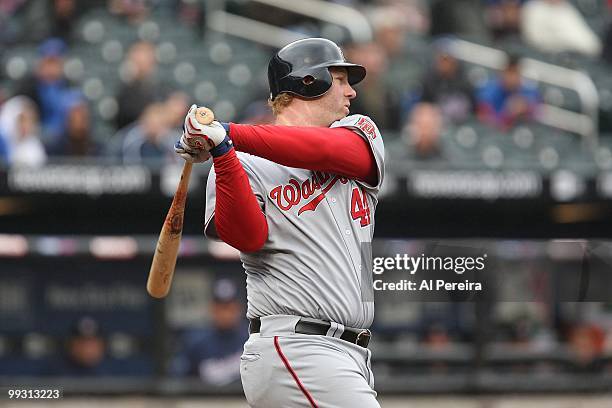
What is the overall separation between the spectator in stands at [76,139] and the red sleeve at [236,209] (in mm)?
5845

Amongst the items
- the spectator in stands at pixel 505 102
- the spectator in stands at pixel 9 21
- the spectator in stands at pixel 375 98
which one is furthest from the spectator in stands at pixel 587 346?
the spectator in stands at pixel 9 21

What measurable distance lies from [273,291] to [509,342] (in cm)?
442

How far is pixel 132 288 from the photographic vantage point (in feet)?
23.7

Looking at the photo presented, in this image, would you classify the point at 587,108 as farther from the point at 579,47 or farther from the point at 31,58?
the point at 31,58

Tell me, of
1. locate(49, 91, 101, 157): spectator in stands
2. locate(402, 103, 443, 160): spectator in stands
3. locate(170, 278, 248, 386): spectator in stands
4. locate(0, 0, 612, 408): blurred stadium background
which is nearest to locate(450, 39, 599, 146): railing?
locate(0, 0, 612, 408): blurred stadium background

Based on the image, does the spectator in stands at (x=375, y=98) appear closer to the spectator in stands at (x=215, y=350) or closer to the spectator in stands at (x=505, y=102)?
the spectator in stands at (x=505, y=102)

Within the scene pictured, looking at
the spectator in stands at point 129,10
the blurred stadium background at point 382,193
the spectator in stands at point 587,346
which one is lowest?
the spectator in stands at point 587,346

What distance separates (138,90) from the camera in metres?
8.74

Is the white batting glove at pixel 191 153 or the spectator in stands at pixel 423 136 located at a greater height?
the white batting glove at pixel 191 153

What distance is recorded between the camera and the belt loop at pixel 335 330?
9.20 ft

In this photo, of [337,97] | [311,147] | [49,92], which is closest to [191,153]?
[311,147]

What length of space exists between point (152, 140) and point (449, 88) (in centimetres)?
260

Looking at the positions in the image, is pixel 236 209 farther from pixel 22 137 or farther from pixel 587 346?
pixel 22 137

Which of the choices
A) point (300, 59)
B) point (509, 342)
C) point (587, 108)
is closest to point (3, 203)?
point (509, 342)
